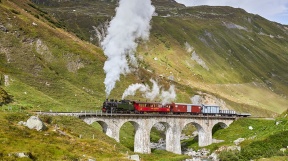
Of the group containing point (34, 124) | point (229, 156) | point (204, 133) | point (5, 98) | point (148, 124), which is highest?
point (5, 98)

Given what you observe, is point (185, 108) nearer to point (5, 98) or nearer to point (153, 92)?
point (153, 92)

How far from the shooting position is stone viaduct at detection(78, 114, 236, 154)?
264ft

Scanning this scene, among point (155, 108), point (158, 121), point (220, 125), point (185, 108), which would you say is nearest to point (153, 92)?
point (220, 125)

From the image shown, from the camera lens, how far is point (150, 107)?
92.8 metres

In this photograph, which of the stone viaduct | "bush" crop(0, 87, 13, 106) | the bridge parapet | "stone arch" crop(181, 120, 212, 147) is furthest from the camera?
"stone arch" crop(181, 120, 212, 147)

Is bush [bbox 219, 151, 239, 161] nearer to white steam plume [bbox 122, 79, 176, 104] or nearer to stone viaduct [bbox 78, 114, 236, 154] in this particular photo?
stone viaduct [bbox 78, 114, 236, 154]

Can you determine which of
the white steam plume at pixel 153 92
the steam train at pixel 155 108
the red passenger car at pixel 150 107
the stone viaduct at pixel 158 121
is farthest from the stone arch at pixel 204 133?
the white steam plume at pixel 153 92

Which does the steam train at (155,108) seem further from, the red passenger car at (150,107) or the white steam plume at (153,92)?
the white steam plume at (153,92)

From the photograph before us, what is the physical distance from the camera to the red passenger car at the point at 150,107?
88500 mm

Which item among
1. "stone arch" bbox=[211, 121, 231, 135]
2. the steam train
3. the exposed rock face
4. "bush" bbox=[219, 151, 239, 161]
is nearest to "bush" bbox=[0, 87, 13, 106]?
the steam train

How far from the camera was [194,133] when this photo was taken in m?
126

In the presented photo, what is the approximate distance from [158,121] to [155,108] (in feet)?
12.4

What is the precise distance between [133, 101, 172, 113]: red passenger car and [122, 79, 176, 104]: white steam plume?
2377cm

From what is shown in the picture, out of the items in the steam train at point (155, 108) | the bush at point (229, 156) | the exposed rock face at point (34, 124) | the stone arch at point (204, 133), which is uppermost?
the steam train at point (155, 108)
